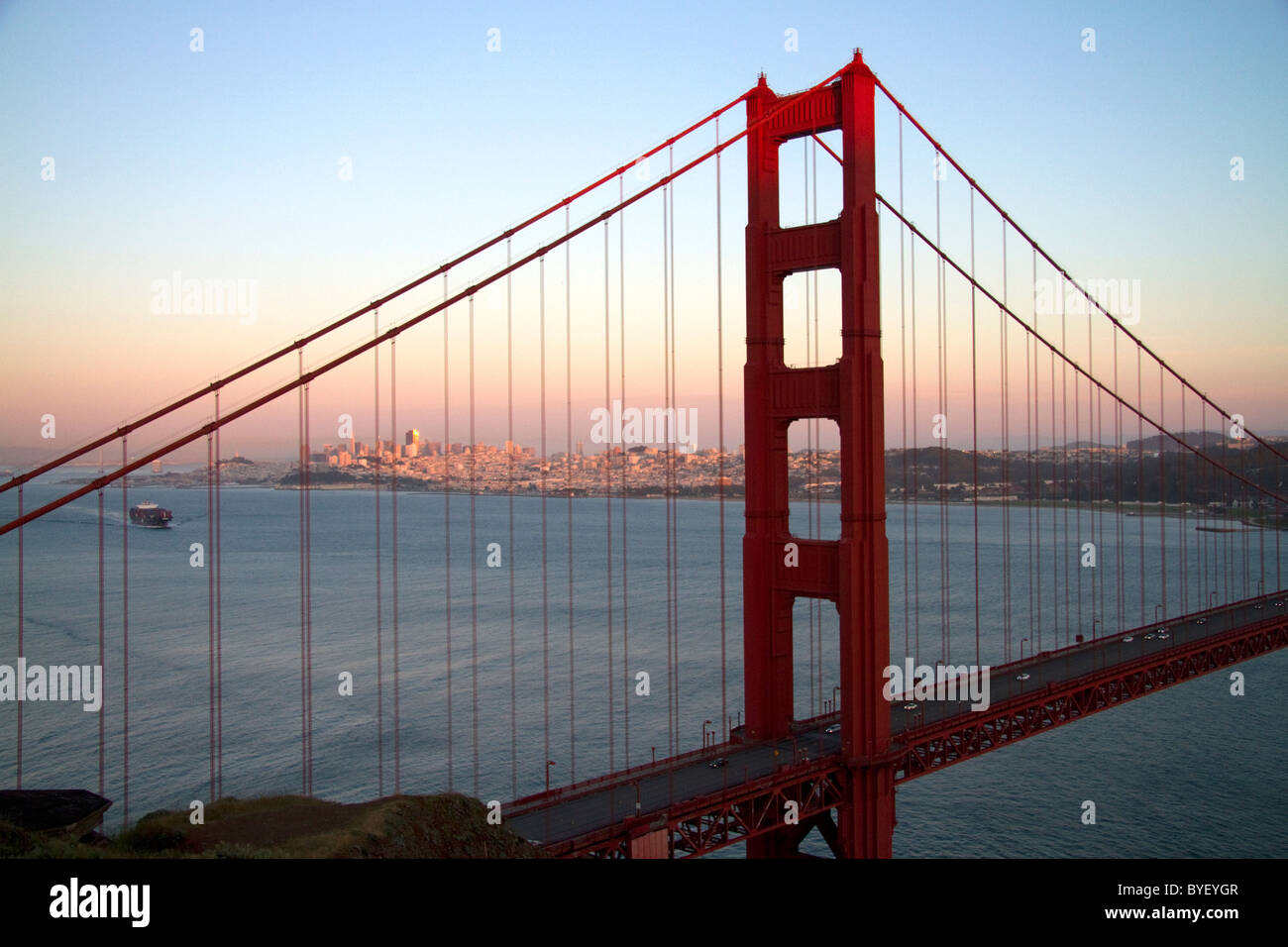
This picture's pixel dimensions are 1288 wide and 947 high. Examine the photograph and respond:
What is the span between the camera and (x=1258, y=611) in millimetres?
43000

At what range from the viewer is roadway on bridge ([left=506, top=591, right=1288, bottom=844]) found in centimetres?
1658

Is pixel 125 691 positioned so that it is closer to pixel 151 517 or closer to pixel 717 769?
pixel 717 769

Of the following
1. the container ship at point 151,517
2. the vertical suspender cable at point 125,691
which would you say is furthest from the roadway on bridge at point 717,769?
the container ship at point 151,517

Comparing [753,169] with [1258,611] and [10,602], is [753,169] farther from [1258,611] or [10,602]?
[10,602]

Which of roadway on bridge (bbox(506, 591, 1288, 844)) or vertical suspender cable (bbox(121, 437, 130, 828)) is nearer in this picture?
vertical suspender cable (bbox(121, 437, 130, 828))

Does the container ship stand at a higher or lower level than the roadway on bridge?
higher

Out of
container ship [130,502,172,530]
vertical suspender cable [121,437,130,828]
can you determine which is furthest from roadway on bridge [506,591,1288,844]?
container ship [130,502,172,530]

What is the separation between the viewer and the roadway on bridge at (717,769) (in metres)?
16.6

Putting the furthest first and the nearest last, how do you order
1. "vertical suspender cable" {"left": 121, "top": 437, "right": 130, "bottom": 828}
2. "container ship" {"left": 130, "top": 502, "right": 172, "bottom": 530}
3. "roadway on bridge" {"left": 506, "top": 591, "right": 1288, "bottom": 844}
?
1. "container ship" {"left": 130, "top": 502, "right": 172, "bottom": 530}
2. "roadway on bridge" {"left": 506, "top": 591, "right": 1288, "bottom": 844}
3. "vertical suspender cable" {"left": 121, "top": 437, "right": 130, "bottom": 828}

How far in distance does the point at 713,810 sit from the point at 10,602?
67.1m

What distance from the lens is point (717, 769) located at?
19547mm

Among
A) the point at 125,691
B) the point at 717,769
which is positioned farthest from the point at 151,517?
the point at 717,769

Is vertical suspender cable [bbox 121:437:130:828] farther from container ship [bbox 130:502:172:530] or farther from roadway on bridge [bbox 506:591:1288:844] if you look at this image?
container ship [bbox 130:502:172:530]
